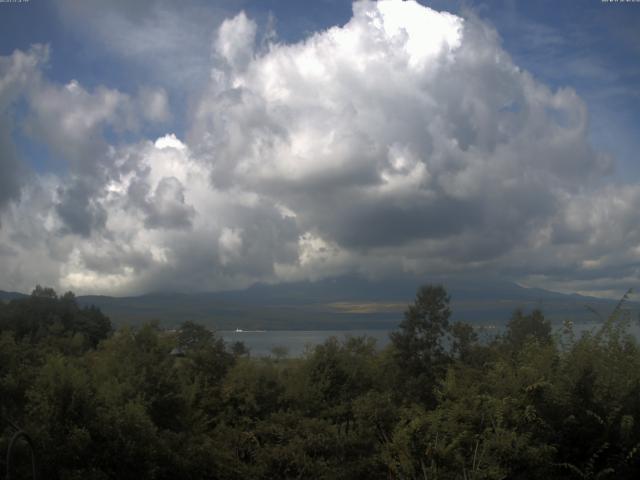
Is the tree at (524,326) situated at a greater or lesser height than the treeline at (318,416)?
greater

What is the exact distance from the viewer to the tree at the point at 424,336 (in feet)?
65.0

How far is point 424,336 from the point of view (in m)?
20.7

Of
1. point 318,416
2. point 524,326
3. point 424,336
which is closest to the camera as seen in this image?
point 318,416

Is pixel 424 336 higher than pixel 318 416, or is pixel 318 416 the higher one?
pixel 424 336

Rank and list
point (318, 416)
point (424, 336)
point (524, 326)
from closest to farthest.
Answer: point (318, 416), point (424, 336), point (524, 326)

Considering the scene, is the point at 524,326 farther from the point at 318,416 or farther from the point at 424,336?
the point at 318,416

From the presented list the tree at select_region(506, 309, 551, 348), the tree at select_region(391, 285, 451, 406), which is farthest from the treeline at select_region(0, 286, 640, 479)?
the tree at select_region(391, 285, 451, 406)

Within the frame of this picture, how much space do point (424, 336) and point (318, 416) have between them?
738cm

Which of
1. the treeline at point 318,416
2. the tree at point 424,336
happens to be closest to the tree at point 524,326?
the tree at point 424,336

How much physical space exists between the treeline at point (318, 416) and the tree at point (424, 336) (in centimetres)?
457

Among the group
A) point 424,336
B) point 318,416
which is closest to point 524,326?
point 424,336

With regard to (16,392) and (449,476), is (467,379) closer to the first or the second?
(449,476)

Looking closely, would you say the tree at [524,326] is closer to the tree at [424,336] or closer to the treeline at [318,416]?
the tree at [424,336]

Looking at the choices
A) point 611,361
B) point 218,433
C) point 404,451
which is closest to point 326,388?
point 218,433
